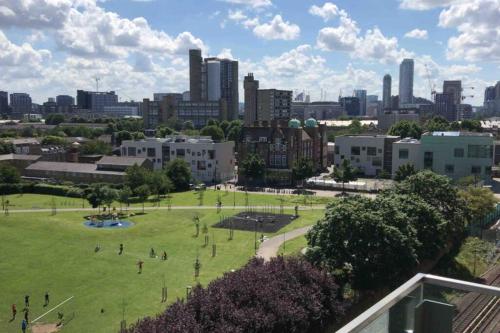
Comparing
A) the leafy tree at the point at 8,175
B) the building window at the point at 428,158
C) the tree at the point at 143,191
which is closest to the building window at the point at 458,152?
the building window at the point at 428,158

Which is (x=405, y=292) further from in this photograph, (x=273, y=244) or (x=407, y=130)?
(x=407, y=130)

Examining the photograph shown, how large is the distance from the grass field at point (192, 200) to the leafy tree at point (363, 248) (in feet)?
113

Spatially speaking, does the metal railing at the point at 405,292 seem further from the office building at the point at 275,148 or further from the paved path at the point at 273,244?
the office building at the point at 275,148

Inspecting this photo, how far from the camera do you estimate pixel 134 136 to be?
127062 mm

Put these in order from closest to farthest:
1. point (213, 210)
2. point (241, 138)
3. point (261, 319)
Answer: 1. point (261, 319)
2. point (213, 210)
3. point (241, 138)

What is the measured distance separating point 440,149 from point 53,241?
60.5 metres

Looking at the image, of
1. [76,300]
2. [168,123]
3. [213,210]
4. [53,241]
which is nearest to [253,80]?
[168,123]

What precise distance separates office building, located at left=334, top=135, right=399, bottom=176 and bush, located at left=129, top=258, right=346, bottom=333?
66.7 m

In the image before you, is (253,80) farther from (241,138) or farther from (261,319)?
(261,319)

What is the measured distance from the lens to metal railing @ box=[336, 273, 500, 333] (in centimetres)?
549

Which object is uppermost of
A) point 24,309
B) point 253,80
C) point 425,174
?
point 253,80

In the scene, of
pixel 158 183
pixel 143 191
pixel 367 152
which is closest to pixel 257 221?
pixel 143 191

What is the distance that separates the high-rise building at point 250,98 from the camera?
586ft

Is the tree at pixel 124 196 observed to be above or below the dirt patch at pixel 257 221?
above
